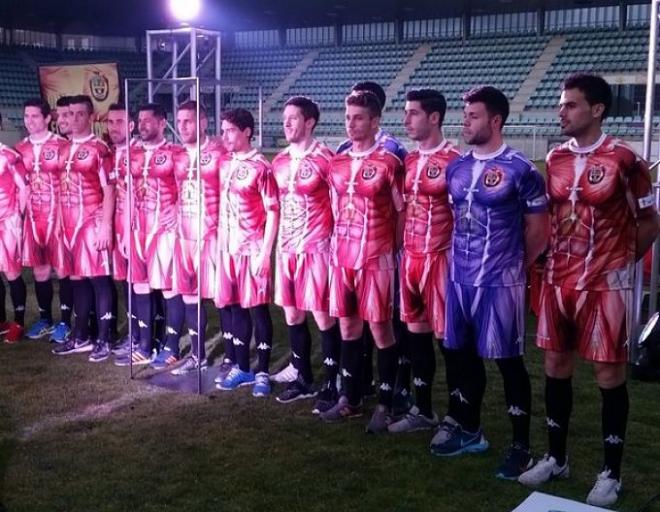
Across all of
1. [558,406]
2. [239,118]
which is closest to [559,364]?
[558,406]

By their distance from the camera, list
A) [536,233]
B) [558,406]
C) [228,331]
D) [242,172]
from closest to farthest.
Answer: [536,233], [558,406], [242,172], [228,331]

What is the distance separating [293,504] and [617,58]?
24982mm

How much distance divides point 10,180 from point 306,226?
343 cm

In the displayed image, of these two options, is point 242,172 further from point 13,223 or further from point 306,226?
point 13,223

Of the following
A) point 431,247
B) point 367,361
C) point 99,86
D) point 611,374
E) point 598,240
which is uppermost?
point 99,86

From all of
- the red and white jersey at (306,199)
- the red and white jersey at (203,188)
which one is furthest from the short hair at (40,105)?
the red and white jersey at (306,199)

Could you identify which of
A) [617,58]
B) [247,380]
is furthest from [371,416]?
[617,58]

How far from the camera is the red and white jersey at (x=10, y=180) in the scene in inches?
289

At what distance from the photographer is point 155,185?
21.8 ft

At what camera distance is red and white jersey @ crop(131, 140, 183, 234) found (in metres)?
6.57

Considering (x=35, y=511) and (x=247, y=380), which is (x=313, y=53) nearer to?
(x=247, y=380)

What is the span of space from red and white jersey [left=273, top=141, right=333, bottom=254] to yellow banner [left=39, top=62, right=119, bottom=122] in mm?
6719

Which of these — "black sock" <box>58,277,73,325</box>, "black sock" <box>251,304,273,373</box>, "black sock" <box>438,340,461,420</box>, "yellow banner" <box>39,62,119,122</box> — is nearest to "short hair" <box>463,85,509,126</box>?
"black sock" <box>438,340,461,420</box>

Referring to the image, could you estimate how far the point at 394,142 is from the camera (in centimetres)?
539
